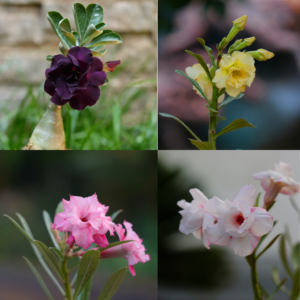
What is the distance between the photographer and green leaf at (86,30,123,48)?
1.67 feet

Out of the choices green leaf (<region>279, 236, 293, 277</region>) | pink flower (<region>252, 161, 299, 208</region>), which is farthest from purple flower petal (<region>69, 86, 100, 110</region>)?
→ green leaf (<region>279, 236, 293, 277</region>)

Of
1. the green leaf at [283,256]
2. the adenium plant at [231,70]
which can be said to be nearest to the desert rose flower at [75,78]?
the adenium plant at [231,70]

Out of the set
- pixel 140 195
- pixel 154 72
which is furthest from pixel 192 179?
pixel 154 72

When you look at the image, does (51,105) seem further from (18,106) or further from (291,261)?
Result: (291,261)

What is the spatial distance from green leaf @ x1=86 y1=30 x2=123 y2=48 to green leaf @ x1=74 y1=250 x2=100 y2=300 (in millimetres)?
353

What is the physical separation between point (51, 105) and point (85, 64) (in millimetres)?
108

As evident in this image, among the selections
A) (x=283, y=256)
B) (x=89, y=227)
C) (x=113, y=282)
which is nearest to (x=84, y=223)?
(x=89, y=227)

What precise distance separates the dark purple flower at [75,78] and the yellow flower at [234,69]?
19 cm

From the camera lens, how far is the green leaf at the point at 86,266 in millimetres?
492

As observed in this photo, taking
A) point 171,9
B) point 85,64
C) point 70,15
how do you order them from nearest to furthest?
point 85,64
point 171,9
point 70,15

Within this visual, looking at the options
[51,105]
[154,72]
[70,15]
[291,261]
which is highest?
[70,15]

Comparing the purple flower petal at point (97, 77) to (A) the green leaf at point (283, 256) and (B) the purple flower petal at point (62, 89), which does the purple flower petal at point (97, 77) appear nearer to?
(B) the purple flower petal at point (62, 89)

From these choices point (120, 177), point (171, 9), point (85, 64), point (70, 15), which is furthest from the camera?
point (70, 15)

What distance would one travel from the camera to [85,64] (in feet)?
1.56
